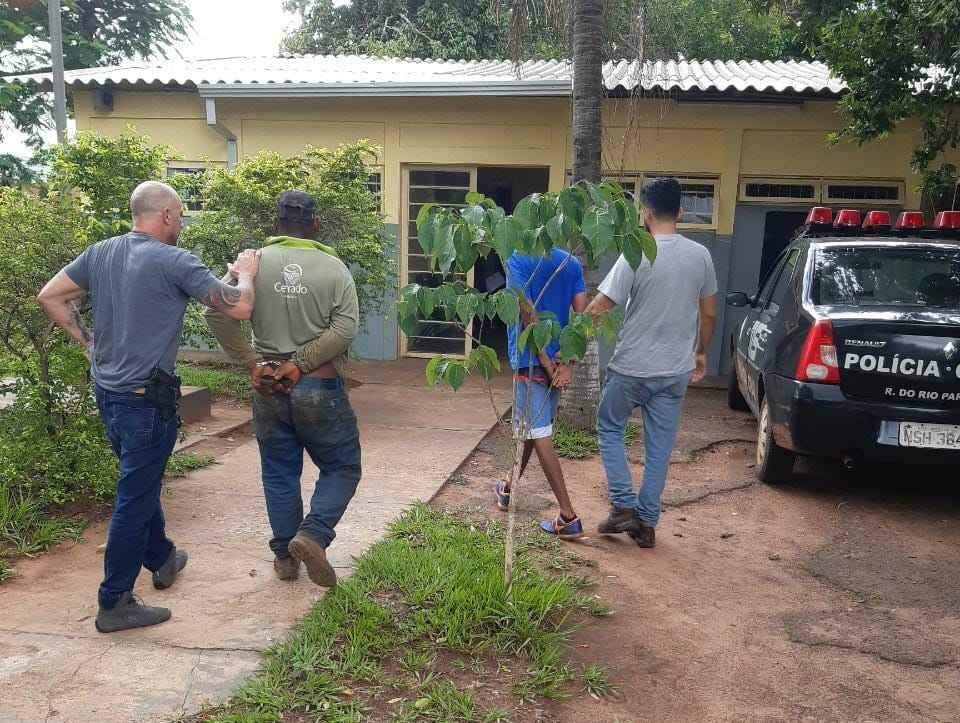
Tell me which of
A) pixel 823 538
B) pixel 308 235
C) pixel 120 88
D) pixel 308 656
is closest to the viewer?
pixel 308 656

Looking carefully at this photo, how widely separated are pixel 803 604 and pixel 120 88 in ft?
32.1

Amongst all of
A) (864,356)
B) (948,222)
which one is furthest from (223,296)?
(948,222)

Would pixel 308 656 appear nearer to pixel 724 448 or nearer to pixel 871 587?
pixel 871 587

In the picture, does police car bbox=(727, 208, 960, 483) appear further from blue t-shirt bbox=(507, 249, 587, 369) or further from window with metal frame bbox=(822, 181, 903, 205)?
window with metal frame bbox=(822, 181, 903, 205)

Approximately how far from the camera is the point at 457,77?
9547 millimetres

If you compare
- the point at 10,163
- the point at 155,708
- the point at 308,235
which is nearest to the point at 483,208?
the point at 308,235

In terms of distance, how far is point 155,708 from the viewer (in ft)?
8.82

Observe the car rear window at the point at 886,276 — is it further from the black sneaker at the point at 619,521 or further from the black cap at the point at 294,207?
the black cap at the point at 294,207

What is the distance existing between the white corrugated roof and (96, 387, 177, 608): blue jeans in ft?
17.2

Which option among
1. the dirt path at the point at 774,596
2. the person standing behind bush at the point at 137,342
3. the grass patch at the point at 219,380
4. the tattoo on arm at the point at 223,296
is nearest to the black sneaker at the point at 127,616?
the person standing behind bush at the point at 137,342

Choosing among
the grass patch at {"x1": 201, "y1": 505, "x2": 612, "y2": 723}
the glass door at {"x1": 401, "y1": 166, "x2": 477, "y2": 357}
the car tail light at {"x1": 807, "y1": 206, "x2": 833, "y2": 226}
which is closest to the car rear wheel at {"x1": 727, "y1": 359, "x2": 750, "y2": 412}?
the car tail light at {"x1": 807, "y1": 206, "x2": 833, "y2": 226}

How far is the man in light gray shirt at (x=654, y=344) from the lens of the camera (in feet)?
13.5

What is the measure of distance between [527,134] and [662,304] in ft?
19.6

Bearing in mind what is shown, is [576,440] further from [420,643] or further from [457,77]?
[457,77]
